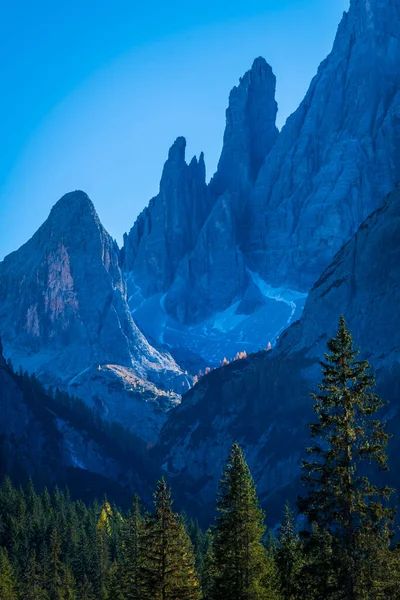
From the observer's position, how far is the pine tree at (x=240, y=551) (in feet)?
152

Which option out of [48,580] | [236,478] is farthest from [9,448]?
[236,478]

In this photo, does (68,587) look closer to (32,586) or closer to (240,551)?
(32,586)

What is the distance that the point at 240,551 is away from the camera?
46719mm

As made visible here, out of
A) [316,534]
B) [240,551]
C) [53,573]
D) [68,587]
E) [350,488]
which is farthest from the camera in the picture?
[53,573]

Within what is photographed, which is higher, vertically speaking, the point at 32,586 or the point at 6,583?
the point at 32,586

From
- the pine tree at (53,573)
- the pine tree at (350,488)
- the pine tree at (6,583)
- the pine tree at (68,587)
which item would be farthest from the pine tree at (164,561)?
the pine tree at (53,573)

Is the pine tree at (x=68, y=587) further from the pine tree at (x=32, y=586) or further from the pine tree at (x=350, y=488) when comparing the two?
the pine tree at (x=350, y=488)

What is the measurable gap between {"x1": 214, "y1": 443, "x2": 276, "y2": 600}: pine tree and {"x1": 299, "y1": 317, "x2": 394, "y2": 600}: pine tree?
38.1 feet

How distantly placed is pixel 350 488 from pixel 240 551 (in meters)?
13.8

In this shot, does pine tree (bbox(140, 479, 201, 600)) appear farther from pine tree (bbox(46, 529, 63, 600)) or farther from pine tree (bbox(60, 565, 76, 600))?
pine tree (bbox(46, 529, 63, 600))

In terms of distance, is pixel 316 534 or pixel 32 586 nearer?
pixel 316 534

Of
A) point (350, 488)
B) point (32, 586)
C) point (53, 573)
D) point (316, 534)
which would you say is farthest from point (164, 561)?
point (53, 573)

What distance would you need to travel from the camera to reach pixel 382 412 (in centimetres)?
18062

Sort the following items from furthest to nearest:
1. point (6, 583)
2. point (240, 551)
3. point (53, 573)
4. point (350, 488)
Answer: point (53, 573)
point (6, 583)
point (240, 551)
point (350, 488)
